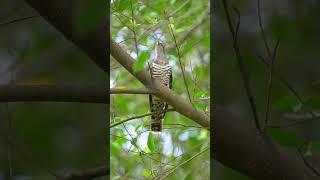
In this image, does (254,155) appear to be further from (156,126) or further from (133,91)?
(156,126)

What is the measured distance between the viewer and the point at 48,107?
0.58m

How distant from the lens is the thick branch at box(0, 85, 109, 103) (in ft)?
1.89

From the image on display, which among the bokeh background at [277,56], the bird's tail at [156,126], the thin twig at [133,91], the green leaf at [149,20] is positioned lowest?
the bird's tail at [156,126]

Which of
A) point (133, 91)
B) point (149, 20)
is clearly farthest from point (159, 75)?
point (133, 91)

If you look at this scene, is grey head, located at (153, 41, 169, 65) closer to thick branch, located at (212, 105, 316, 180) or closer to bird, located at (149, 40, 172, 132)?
bird, located at (149, 40, 172, 132)

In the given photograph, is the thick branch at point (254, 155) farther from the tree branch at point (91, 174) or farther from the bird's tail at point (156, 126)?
the bird's tail at point (156, 126)

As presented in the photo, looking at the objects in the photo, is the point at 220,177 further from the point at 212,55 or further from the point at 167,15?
the point at 167,15

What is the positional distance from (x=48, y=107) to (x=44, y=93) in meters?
0.02

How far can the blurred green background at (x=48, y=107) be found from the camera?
569 mm

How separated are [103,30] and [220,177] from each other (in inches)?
8.6

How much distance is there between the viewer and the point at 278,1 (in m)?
0.53

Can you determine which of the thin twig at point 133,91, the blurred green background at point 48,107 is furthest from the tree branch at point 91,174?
the thin twig at point 133,91

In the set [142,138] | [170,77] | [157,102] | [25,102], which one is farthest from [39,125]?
[170,77]

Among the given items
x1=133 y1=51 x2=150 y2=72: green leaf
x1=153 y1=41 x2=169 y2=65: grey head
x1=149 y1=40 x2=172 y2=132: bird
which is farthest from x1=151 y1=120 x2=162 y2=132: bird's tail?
x1=133 y1=51 x2=150 y2=72: green leaf
